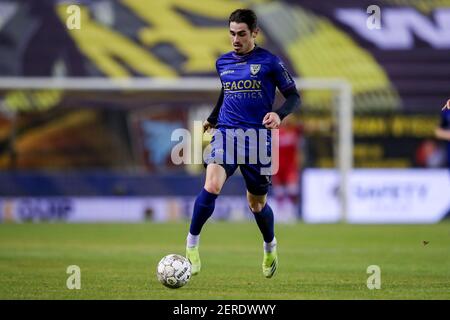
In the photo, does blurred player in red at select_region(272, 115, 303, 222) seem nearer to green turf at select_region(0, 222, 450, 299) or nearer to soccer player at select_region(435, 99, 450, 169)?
green turf at select_region(0, 222, 450, 299)

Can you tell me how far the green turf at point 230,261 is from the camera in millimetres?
8180

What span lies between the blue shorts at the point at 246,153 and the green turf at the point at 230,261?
3.09 feet

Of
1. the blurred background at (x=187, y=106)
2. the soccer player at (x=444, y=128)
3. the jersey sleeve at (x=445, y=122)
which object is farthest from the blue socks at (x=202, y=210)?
the blurred background at (x=187, y=106)

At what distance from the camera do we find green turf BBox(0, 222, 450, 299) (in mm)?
8180

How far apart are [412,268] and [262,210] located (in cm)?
223

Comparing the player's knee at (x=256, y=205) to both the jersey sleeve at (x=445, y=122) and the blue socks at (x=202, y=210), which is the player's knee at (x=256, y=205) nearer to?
the blue socks at (x=202, y=210)

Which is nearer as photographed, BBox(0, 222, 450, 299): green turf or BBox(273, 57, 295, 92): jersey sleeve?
BBox(0, 222, 450, 299): green turf

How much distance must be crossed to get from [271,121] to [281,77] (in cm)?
65

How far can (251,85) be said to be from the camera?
895cm

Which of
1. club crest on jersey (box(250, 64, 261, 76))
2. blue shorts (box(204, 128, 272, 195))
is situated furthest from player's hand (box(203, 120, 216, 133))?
club crest on jersey (box(250, 64, 261, 76))

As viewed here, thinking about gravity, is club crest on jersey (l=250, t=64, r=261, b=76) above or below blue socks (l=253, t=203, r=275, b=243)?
above

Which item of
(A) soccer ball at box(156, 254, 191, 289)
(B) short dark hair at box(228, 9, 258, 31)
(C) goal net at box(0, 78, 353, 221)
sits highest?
(C) goal net at box(0, 78, 353, 221)

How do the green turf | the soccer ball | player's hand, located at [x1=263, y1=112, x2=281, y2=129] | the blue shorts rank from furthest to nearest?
the blue shorts
player's hand, located at [x1=263, y1=112, x2=281, y2=129]
the soccer ball
the green turf

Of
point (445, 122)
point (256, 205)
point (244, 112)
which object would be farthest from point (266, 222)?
point (445, 122)
